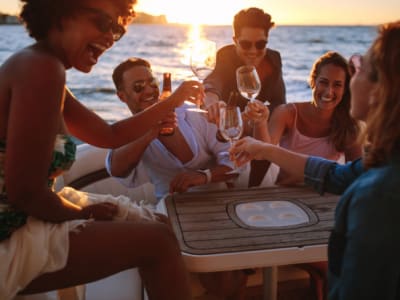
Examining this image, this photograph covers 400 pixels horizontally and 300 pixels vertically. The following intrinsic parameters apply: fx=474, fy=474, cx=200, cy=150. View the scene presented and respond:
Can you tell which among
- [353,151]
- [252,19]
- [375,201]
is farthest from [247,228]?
[252,19]

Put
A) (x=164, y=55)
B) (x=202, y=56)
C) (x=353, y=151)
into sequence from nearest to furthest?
(x=202, y=56) < (x=353, y=151) < (x=164, y=55)

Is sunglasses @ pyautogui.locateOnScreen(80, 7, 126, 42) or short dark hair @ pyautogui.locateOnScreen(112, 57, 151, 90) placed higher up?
sunglasses @ pyautogui.locateOnScreen(80, 7, 126, 42)

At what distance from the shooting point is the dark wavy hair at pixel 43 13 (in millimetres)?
1765

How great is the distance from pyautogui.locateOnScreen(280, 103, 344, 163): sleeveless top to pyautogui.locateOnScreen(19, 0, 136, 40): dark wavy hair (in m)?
1.91

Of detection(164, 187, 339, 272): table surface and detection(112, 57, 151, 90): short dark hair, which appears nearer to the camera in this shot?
detection(164, 187, 339, 272): table surface

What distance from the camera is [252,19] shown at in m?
3.93

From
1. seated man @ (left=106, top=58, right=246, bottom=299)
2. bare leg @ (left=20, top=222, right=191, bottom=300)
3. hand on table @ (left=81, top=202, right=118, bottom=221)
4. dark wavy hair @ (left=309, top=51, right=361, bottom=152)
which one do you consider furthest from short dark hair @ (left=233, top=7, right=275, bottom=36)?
bare leg @ (left=20, top=222, right=191, bottom=300)

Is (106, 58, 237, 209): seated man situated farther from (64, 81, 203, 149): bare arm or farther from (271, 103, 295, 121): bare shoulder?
(271, 103, 295, 121): bare shoulder

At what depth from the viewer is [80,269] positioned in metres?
1.75

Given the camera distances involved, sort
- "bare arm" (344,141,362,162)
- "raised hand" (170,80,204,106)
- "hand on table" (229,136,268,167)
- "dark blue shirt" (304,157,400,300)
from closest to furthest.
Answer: "dark blue shirt" (304,157,400,300)
"hand on table" (229,136,268,167)
"raised hand" (170,80,204,106)
"bare arm" (344,141,362,162)

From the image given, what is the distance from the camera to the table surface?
1.84 m

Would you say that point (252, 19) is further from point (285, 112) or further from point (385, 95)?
point (385, 95)

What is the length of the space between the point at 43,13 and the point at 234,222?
3.84ft

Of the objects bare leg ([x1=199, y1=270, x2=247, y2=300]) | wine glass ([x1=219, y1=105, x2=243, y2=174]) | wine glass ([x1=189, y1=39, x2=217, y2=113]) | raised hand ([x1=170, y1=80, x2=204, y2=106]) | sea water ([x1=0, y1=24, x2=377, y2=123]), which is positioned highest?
wine glass ([x1=189, y1=39, x2=217, y2=113])
